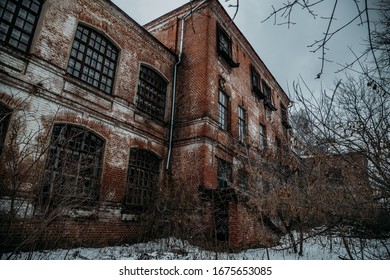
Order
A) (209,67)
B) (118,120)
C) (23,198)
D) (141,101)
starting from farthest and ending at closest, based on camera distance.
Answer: (209,67) < (141,101) < (118,120) < (23,198)

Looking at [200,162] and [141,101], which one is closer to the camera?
[200,162]

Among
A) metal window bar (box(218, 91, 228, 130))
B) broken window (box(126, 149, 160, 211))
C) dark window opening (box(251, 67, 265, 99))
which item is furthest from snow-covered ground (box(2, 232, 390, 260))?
dark window opening (box(251, 67, 265, 99))

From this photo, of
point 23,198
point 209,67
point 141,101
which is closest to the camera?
point 23,198

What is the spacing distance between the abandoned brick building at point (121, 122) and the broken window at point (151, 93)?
4cm

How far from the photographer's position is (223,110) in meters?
11.0

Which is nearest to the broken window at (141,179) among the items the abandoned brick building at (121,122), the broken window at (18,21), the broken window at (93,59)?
the abandoned brick building at (121,122)

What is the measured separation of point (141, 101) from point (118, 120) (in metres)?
1.65

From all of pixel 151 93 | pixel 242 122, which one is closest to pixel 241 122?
pixel 242 122

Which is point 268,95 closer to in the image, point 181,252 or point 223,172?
point 223,172

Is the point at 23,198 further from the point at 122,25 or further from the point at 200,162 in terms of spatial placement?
the point at 122,25

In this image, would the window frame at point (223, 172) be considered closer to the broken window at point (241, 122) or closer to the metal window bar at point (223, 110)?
the metal window bar at point (223, 110)

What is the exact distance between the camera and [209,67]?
10078 mm

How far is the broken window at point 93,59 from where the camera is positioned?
7527mm
